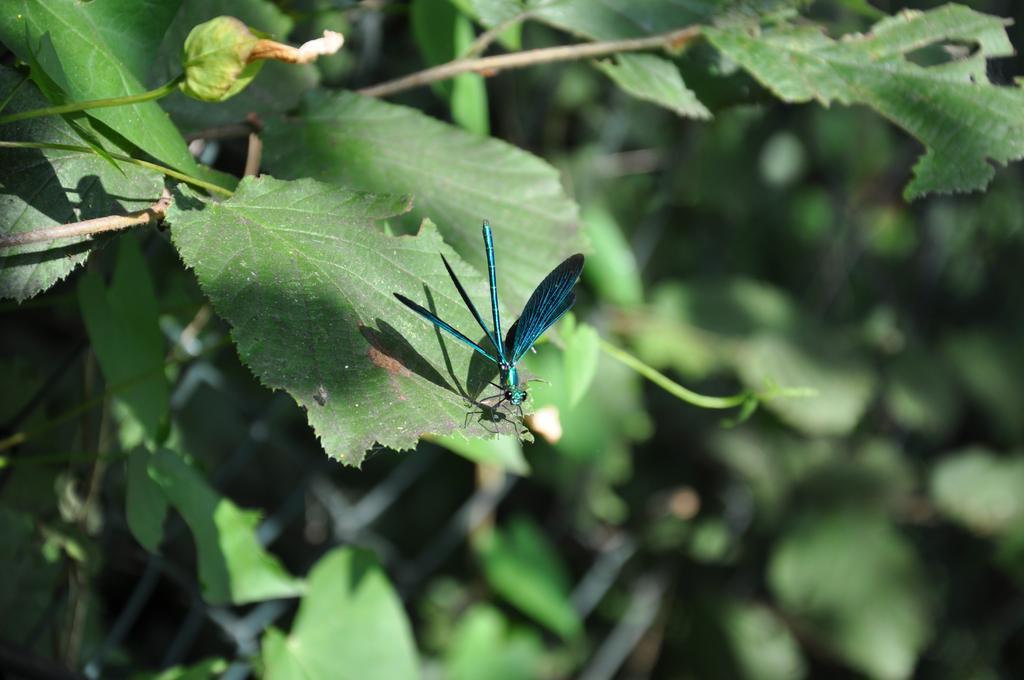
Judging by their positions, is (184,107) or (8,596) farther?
(8,596)

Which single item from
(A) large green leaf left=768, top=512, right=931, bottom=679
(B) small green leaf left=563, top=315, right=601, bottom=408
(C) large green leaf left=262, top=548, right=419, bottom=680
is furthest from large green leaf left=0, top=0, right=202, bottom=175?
(A) large green leaf left=768, top=512, right=931, bottom=679

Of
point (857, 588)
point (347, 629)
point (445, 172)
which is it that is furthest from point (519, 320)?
point (857, 588)

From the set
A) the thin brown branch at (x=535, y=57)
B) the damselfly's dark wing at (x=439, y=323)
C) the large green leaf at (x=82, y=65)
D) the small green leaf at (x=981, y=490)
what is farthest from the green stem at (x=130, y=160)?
the small green leaf at (x=981, y=490)

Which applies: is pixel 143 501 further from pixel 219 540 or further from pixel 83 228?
pixel 83 228

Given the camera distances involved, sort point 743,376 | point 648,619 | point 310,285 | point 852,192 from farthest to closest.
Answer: point 852,192
point 648,619
point 743,376
point 310,285

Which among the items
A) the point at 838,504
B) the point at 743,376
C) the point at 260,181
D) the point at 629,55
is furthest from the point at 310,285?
the point at 838,504

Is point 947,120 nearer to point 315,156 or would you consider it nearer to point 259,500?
point 315,156

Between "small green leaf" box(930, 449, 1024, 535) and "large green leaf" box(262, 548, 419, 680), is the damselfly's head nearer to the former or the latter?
"large green leaf" box(262, 548, 419, 680)
